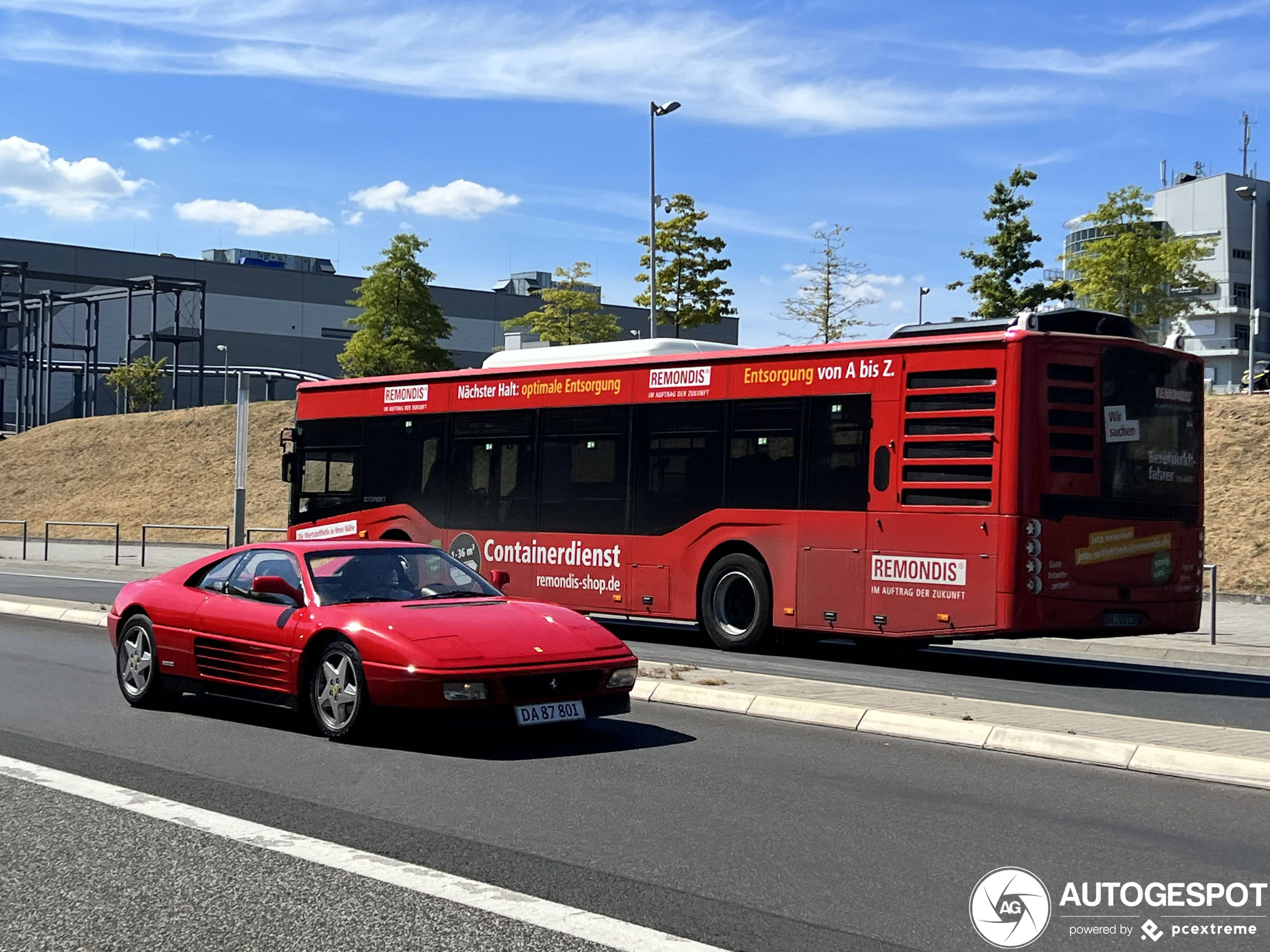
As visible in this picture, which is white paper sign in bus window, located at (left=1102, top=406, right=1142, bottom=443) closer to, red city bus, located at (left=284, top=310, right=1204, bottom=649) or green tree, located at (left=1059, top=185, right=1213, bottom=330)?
red city bus, located at (left=284, top=310, right=1204, bottom=649)

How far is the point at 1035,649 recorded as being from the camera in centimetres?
1867

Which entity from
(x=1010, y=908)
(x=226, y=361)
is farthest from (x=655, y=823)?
(x=226, y=361)

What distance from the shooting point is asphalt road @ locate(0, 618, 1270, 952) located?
5.30m

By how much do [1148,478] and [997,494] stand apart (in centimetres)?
178

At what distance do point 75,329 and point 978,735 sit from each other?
3692 inches

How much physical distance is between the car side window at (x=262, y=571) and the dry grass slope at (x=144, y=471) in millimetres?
38462

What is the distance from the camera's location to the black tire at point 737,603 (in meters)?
16.0

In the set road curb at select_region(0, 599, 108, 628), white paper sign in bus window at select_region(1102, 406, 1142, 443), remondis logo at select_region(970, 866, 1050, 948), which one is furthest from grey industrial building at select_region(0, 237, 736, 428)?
remondis logo at select_region(970, 866, 1050, 948)

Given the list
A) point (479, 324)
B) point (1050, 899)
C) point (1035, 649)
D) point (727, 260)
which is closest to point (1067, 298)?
point (727, 260)

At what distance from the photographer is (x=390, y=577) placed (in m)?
9.99

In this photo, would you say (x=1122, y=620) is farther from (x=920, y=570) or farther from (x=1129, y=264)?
(x=1129, y=264)

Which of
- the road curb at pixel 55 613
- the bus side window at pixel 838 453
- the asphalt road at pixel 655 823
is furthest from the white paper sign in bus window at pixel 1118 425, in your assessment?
the road curb at pixel 55 613

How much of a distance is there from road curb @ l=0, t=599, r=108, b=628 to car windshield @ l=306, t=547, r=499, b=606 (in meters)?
8.42

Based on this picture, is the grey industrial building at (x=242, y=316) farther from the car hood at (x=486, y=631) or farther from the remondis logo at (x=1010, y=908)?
the remondis logo at (x=1010, y=908)
